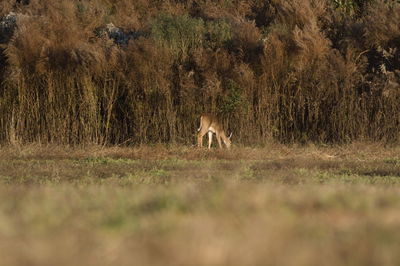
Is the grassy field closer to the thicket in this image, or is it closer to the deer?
the deer

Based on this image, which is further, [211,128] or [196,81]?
[196,81]

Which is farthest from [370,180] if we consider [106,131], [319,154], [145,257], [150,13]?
[150,13]

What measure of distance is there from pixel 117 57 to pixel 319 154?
5714 mm

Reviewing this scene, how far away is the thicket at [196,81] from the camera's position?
17.5m

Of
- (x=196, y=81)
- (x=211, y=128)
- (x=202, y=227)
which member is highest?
(x=196, y=81)

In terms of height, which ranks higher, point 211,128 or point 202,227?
point 211,128

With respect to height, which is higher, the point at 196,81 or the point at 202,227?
the point at 196,81

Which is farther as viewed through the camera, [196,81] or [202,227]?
[196,81]

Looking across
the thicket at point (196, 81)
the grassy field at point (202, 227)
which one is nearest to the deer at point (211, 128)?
the thicket at point (196, 81)

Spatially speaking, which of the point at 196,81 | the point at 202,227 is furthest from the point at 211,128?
the point at 202,227

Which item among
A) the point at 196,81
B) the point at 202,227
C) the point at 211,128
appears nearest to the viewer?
the point at 202,227

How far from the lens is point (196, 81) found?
18406 mm

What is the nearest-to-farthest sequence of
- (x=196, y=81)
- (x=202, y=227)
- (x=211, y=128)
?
(x=202, y=227)
(x=211, y=128)
(x=196, y=81)

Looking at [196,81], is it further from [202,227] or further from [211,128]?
[202,227]
